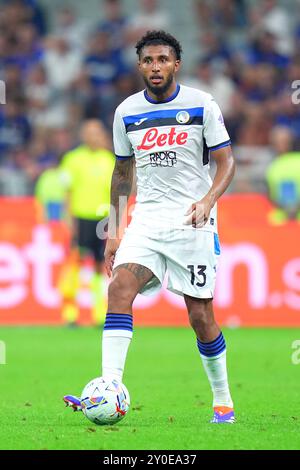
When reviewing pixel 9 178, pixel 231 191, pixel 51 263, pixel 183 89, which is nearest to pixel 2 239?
pixel 51 263

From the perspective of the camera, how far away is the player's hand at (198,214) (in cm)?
693

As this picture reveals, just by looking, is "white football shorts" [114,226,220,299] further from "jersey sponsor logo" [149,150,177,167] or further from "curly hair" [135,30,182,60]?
"curly hair" [135,30,182,60]

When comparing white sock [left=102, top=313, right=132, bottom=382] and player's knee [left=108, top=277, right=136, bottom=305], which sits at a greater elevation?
player's knee [left=108, top=277, right=136, bottom=305]

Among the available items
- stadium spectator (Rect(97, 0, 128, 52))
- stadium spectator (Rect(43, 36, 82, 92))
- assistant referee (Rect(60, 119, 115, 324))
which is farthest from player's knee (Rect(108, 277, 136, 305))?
stadium spectator (Rect(43, 36, 82, 92))

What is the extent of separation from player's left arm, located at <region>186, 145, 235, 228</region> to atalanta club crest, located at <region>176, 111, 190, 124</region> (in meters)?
0.26

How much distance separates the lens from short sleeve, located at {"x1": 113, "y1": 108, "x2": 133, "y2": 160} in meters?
7.40

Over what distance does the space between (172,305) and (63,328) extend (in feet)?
4.72

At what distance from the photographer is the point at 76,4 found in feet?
70.3

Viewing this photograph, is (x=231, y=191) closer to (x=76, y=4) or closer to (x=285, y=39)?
(x=285, y=39)

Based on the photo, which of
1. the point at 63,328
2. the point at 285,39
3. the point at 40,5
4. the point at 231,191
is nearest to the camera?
the point at 63,328

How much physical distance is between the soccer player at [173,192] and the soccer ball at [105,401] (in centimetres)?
20

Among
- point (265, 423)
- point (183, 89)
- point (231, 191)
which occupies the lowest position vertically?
point (265, 423)

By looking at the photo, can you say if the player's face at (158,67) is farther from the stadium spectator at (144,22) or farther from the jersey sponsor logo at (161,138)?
the stadium spectator at (144,22)

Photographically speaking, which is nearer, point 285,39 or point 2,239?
point 2,239
